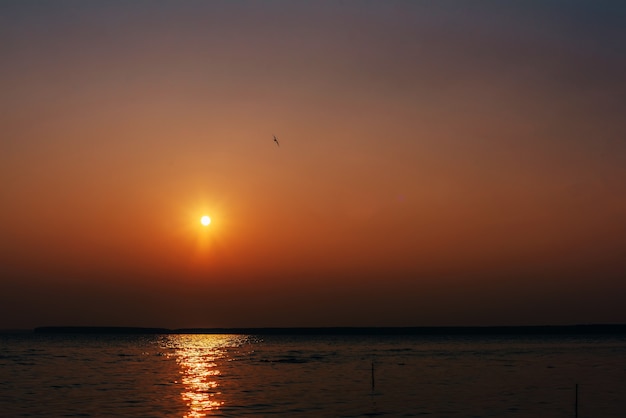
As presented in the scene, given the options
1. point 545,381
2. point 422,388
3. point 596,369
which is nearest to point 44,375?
point 422,388

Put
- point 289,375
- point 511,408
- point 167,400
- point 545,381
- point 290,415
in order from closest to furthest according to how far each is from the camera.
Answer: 1. point 290,415
2. point 511,408
3. point 167,400
4. point 545,381
5. point 289,375

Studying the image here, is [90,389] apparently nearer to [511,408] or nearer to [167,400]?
[167,400]

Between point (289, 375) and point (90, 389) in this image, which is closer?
point (90, 389)

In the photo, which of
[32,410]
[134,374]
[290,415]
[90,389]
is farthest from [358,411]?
[134,374]

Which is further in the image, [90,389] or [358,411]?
[90,389]

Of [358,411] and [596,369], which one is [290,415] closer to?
[358,411]

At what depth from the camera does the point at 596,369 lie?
333 feet

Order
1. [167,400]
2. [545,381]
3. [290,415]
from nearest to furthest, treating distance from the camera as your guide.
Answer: [290,415] < [167,400] < [545,381]

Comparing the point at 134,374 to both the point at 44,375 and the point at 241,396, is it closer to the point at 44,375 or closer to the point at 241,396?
the point at 44,375

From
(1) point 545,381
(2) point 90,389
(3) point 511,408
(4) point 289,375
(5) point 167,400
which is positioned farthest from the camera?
(4) point 289,375

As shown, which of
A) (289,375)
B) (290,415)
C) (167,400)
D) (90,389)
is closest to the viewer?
(290,415)

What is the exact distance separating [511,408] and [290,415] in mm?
17457

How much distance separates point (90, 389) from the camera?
7612 centimetres

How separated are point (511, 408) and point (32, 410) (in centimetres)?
3692
